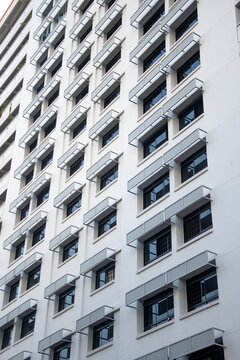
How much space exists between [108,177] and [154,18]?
11.0 m

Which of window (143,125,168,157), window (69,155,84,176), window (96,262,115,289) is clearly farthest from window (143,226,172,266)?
window (69,155,84,176)

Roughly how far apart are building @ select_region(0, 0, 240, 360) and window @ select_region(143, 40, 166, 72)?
86mm

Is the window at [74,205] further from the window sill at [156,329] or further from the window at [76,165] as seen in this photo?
the window sill at [156,329]

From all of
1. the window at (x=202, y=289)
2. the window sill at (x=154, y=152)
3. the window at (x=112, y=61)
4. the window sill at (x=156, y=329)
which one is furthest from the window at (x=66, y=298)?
the window at (x=112, y=61)

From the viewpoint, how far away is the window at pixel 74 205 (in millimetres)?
39750

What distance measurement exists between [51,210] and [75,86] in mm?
9447

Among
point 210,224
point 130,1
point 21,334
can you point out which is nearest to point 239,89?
point 210,224

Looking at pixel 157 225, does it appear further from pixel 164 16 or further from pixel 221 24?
pixel 164 16

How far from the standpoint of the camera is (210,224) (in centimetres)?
2848

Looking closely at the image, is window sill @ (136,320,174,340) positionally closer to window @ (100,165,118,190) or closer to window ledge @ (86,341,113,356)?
window ledge @ (86,341,113,356)

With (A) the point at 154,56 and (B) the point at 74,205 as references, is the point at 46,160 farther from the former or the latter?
(A) the point at 154,56

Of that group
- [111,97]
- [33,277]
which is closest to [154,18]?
[111,97]

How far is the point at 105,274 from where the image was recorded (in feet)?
112

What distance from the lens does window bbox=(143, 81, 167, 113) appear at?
36562 millimetres
